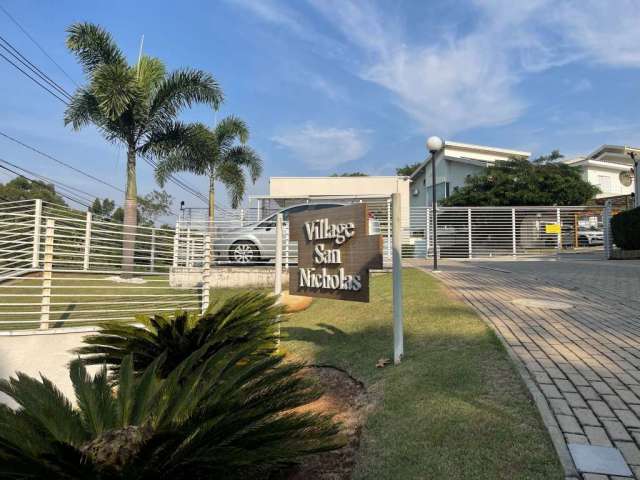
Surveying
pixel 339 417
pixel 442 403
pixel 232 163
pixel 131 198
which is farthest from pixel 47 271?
pixel 232 163

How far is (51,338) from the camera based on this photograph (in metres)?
6.29

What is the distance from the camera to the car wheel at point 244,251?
468 inches

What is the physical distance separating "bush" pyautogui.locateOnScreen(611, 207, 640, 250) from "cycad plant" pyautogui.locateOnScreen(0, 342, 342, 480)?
1591cm

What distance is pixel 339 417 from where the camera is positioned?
12.8ft

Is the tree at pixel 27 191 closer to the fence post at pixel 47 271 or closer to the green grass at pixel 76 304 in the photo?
the green grass at pixel 76 304

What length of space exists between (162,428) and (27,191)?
1711 inches

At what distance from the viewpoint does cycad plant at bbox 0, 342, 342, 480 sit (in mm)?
1941

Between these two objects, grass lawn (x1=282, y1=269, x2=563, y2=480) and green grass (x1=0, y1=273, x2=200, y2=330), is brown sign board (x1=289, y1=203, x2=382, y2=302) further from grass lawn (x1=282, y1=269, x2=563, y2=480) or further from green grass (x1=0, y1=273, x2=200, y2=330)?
green grass (x1=0, y1=273, x2=200, y2=330)

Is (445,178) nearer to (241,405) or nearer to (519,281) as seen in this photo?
(519,281)

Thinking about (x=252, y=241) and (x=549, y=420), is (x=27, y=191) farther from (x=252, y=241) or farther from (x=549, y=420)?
(x=549, y=420)

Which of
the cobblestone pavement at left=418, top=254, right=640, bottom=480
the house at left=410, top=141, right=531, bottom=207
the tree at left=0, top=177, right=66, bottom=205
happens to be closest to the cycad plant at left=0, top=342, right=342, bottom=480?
the cobblestone pavement at left=418, top=254, right=640, bottom=480

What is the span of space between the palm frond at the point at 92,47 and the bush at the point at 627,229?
16.9 meters

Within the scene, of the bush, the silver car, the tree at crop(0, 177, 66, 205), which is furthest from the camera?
the tree at crop(0, 177, 66, 205)

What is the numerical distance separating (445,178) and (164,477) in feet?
113
